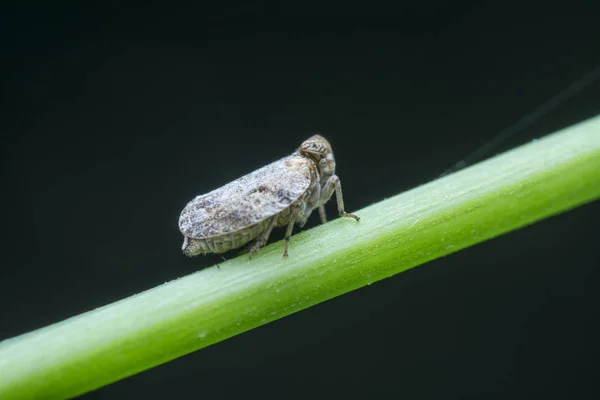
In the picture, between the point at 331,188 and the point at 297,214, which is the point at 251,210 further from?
the point at 331,188

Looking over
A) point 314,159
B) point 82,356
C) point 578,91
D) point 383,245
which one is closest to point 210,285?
point 82,356

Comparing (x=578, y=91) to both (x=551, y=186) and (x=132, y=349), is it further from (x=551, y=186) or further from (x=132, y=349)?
(x=132, y=349)

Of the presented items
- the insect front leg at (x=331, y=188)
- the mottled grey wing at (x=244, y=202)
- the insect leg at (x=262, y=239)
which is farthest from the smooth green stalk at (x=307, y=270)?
the insect front leg at (x=331, y=188)

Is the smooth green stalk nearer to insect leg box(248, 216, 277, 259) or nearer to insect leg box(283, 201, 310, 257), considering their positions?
insect leg box(248, 216, 277, 259)

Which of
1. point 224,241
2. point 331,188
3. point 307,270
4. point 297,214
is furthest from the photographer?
point 331,188

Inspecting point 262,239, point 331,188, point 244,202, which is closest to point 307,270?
point 262,239

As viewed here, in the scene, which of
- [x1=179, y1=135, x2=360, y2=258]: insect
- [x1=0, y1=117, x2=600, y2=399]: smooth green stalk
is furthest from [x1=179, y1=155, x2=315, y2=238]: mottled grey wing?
[x1=0, y1=117, x2=600, y2=399]: smooth green stalk
